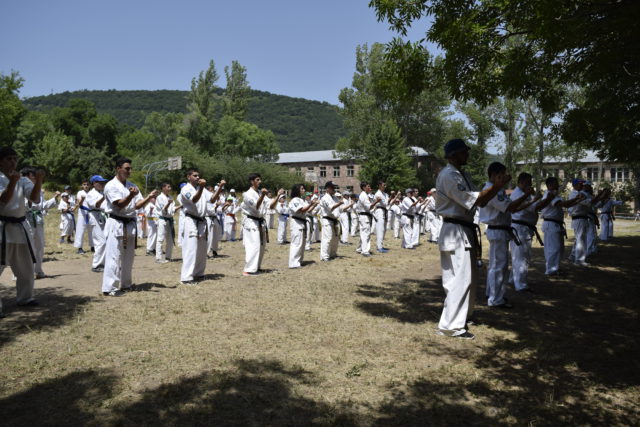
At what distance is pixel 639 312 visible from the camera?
7.01 meters

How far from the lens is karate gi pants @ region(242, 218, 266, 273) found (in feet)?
32.0

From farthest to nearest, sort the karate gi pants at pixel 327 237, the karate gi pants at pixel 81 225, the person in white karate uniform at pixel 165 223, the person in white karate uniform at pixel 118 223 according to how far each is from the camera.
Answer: the karate gi pants at pixel 81 225 → the karate gi pants at pixel 327 237 → the person in white karate uniform at pixel 165 223 → the person in white karate uniform at pixel 118 223

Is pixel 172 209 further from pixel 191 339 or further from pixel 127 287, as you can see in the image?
pixel 191 339

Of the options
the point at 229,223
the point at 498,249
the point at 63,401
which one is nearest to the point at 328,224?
the point at 498,249

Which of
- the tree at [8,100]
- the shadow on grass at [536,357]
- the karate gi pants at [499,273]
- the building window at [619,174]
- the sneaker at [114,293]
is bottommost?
the shadow on grass at [536,357]

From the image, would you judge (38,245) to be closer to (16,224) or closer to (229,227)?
(16,224)

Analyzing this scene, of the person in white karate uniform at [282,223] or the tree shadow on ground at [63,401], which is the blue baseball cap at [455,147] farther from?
the person in white karate uniform at [282,223]

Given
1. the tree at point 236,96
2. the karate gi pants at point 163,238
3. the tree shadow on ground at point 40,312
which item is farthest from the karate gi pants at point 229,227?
the tree at point 236,96

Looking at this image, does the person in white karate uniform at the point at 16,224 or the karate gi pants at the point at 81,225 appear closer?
the person in white karate uniform at the point at 16,224

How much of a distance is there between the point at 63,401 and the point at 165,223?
891 centimetres

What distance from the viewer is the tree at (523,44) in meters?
5.21

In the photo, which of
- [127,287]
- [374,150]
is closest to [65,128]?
[374,150]

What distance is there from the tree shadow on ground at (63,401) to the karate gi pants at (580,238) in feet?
36.7

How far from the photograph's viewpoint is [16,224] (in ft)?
21.0
